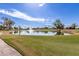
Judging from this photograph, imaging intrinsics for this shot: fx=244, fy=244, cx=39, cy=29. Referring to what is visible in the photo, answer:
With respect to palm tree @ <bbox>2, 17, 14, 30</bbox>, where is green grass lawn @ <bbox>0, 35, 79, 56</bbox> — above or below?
below

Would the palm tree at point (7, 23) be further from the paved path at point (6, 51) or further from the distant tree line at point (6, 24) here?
the paved path at point (6, 51)

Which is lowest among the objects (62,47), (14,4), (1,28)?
(62,47)

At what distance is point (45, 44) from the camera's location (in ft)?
7.45

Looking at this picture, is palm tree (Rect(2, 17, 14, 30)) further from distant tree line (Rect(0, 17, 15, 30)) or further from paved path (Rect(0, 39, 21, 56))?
paved path (Rect(0, 39, 21, 56))

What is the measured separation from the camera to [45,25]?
2.29m

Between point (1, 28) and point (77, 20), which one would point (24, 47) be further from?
point (77, 20)

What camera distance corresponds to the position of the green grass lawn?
2.25 m

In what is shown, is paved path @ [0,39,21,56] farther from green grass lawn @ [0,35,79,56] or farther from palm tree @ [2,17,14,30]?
palm tree @ [2,17,14,30]

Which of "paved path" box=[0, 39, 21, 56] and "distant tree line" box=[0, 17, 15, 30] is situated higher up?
"distant tree line" box=[0, 17, 15, 30]

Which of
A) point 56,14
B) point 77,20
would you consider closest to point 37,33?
point 56,14

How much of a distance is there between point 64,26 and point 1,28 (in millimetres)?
595

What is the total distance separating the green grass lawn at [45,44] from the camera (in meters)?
2.25

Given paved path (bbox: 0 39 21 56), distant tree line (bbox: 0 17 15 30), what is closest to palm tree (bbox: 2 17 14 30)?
distant tree line (bbox: 0 17 15 30)

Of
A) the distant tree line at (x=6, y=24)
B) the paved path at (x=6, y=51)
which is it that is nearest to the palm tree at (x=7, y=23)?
the distant tree line at (x=6, y=24)
